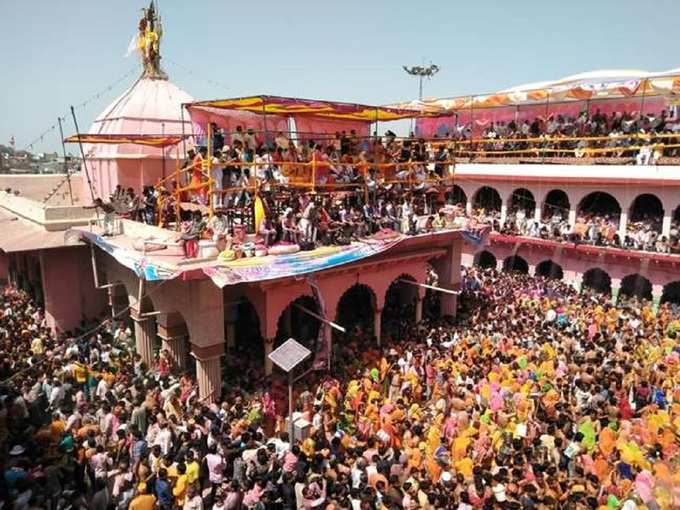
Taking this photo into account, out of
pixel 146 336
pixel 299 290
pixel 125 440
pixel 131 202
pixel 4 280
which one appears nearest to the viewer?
pixel 125 440

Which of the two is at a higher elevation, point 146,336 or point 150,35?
point 150,35

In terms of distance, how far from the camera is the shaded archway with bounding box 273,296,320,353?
1502 cm

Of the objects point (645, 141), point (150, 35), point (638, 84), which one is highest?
point (150, 35)

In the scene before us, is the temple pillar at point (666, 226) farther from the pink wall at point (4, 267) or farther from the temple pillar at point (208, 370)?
the pink wall at point (4, 267)

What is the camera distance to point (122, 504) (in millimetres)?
7941

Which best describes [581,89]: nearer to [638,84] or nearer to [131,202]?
[638,84]

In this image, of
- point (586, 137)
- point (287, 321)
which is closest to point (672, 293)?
point (586, 137)

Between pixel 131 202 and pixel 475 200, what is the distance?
60.8ft

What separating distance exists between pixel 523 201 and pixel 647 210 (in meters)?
5.60

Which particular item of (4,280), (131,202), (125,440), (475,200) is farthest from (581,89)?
(4,280)

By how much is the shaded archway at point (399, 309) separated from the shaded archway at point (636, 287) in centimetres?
1007

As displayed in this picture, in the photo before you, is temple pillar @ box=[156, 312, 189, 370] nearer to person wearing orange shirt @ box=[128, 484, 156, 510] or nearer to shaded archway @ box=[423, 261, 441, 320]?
person wearing orange shirt @ box=[128, 484, 156, 510]

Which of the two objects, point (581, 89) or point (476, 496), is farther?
point (581, 89)

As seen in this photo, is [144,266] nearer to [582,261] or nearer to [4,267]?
[4,267]
